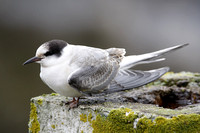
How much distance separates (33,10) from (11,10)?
0.47m

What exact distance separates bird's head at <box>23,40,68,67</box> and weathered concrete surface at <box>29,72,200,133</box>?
45 centimetres

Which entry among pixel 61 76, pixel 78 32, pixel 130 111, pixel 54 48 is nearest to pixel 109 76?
pixel 61 76

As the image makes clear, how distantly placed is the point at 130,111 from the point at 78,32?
4793 mm

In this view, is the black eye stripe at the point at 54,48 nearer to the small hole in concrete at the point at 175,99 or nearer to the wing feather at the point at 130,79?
the wing feather at the point at 130,79

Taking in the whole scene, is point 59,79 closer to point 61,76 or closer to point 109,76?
point 61,76

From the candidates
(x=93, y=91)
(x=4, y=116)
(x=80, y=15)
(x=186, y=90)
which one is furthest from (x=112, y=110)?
(x=80, y=15)

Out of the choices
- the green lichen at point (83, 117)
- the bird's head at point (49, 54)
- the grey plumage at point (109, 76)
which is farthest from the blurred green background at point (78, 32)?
the green lichen at point (83, 117)

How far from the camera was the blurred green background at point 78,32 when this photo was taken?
7.83 metres

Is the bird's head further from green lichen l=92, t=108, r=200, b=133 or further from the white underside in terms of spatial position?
green lichen l=92, t=108, r=200, b=133

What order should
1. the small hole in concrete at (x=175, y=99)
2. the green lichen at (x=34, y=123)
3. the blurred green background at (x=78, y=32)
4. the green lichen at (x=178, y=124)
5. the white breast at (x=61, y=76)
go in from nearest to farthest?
the green lichen at (x=178, y=124)
the white breast at (x=61, y=76)
the green lichen at (x=34, y=123)
the small hole in concrete at (x=175, y=99)
the blurred green background at (x=78, y=32)

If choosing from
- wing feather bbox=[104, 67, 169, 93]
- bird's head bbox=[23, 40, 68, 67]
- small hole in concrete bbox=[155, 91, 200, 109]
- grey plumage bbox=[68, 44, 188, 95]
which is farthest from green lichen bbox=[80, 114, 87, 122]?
small hole in concrete bbox=[155, 91, 200, 109]

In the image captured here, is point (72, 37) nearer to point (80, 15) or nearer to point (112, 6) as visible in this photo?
point (80, 15)

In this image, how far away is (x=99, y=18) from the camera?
8.44 m

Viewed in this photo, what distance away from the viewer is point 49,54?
4250 mm
